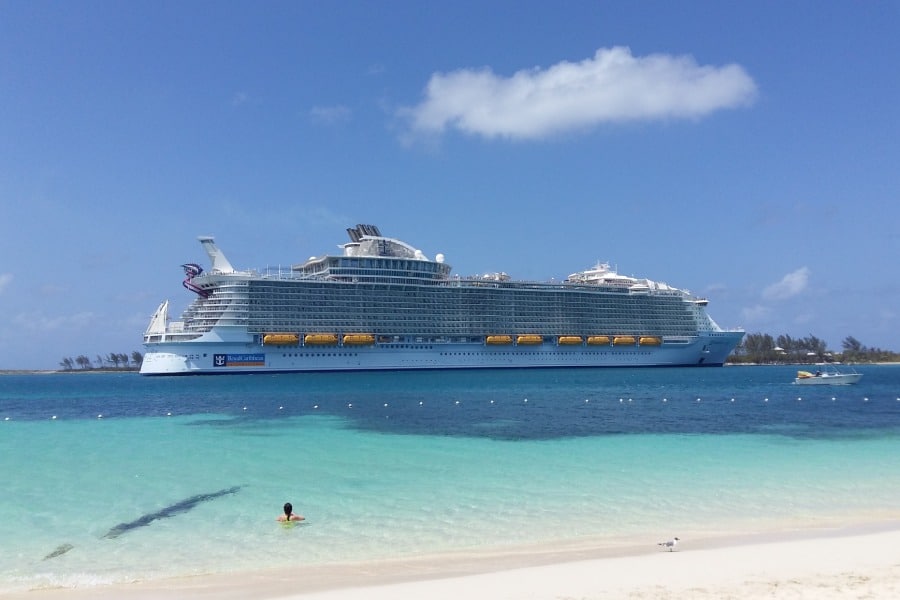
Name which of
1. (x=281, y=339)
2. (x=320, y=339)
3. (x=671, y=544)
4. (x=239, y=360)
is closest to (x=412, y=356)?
(x=320, y=339)

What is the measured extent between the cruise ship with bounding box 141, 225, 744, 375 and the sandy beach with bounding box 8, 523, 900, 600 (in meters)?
62.5

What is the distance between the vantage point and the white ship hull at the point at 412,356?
68.1m

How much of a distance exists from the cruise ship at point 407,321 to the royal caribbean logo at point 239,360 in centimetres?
11

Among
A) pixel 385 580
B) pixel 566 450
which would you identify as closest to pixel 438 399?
pixel 566 450

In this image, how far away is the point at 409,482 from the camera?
1582cm

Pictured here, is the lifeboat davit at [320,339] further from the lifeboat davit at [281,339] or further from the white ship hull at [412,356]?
the lifeboat davit at [281,339]

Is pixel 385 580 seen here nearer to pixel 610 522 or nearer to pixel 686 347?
pixel 610 522

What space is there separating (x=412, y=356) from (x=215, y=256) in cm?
2542

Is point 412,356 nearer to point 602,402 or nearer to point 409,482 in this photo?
point 602,402

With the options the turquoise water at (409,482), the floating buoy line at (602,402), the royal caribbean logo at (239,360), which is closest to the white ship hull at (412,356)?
the royal caribbean logo at (239,360)

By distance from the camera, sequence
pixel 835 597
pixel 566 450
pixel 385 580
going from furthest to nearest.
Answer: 1. pixel 566 450
2. pixel 385 580
3. pixel 835 597

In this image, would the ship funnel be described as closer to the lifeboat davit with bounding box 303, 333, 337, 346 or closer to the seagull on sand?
the lifeboat davit with bounding box 303, 333, 337, 346

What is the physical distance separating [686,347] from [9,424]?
8241 cm

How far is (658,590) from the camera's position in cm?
792
